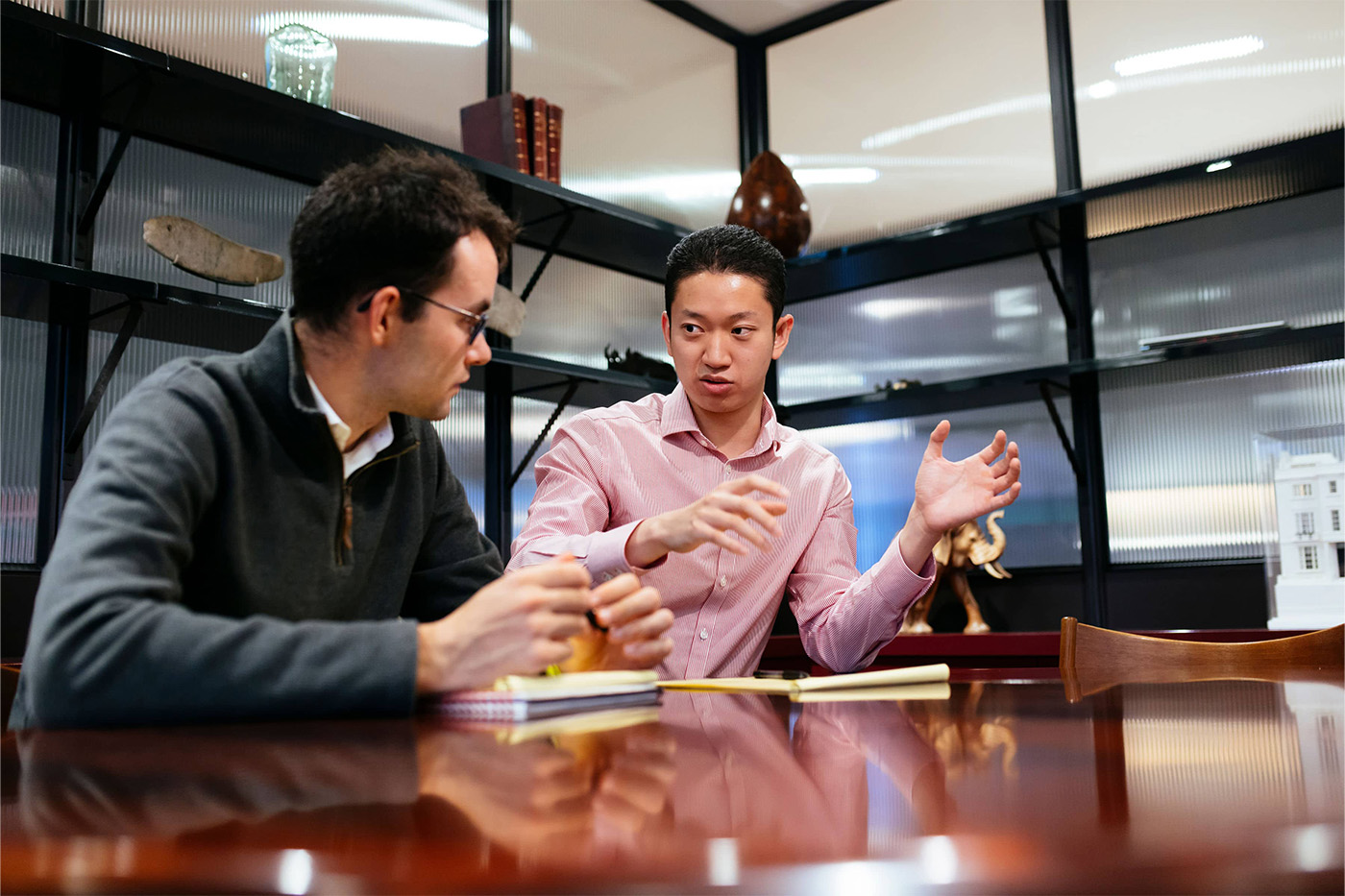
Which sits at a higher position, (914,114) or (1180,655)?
(914,114)

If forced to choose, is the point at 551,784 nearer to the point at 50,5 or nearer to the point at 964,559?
the point at 50,5

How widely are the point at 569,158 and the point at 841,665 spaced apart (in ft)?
8.38

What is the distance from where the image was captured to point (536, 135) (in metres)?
3.40

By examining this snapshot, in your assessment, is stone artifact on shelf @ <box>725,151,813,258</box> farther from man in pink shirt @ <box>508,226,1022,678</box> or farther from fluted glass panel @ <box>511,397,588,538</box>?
man in pink shirt @ <box>508,226,1022,678</box>

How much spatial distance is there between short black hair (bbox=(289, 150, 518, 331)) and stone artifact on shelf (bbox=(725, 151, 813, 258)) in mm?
2738

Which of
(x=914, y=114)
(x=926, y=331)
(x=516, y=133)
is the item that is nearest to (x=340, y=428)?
(x=516, y=133)

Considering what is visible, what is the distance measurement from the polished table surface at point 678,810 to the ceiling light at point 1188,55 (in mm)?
3362

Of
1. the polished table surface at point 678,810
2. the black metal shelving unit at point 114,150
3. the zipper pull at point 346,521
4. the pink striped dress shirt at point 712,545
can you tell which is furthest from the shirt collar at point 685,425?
the polished table surface at point 678,810

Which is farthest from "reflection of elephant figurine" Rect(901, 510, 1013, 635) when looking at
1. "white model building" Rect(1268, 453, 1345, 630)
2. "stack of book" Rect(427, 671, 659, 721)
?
"stack of book" Rect(427, 671, 659, 721)

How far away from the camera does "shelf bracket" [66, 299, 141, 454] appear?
2.52 m

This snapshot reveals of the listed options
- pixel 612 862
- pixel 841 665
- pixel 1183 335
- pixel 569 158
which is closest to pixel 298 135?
pixel 569 158

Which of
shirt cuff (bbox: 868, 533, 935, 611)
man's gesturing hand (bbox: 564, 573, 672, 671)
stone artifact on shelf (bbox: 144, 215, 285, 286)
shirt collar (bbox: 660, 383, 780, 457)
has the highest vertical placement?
stone artifact on shelf (bbox: 144, 215, 285, 286)

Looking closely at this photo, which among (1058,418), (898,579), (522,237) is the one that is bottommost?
(898,579)

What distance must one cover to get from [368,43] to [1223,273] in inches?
111
